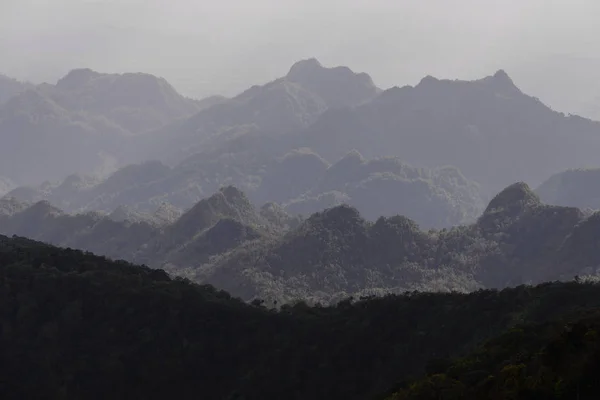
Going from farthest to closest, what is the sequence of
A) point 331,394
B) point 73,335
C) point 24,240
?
point 24,240 → point 73,335 → point 331,394

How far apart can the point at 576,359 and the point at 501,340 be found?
12327 mm

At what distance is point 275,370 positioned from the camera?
64375mm

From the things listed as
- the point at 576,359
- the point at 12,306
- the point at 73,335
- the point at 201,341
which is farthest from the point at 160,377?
the point at 576,359

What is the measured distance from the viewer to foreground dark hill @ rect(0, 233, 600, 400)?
62969mm

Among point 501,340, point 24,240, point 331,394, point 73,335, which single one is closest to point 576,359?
point 501,340

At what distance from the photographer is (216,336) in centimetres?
7088

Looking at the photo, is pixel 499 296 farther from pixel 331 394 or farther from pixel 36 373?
pixel 36 373

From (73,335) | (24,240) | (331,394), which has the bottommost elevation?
(331,394)

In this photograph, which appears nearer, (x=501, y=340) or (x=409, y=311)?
(x=501, y=340)

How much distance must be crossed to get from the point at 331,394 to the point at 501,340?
19992 millimetres

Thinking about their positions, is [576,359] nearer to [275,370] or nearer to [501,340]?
[501,340]

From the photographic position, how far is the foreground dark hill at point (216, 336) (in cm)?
6297

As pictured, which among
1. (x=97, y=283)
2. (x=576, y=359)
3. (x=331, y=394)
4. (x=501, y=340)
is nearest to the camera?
(x=576, y=359)

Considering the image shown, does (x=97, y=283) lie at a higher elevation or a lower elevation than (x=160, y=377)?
higher
